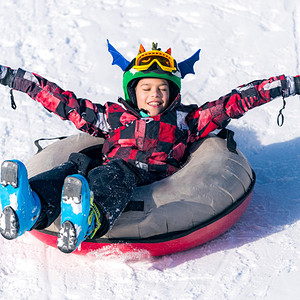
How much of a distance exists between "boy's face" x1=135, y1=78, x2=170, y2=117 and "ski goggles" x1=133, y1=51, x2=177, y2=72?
0.09 metres

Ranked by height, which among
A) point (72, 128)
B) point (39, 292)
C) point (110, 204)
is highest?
point (110, 204)

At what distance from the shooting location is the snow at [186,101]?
2961mm

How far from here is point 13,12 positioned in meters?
6.89

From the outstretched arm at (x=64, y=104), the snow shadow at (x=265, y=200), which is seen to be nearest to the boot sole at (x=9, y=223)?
the snow shadow at (x=265, y=200)

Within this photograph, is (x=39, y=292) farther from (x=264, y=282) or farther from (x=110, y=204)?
(x=264, y=282)

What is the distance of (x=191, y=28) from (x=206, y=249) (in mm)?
3919

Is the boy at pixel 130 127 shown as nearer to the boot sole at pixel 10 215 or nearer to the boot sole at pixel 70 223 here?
the boot sole at pixel 10 215

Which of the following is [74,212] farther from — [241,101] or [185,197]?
[241,101]

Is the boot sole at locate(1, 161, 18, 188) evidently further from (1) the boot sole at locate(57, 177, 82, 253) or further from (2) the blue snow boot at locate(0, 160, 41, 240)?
(1) the boot sole at locate(57, 177, 82, 253)

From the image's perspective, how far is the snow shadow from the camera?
327 cm

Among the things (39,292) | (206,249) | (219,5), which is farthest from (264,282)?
(219,5)

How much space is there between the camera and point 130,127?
3.63 metres

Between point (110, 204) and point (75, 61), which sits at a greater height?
point (110, 204)

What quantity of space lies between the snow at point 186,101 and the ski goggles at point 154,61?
3.63ft
